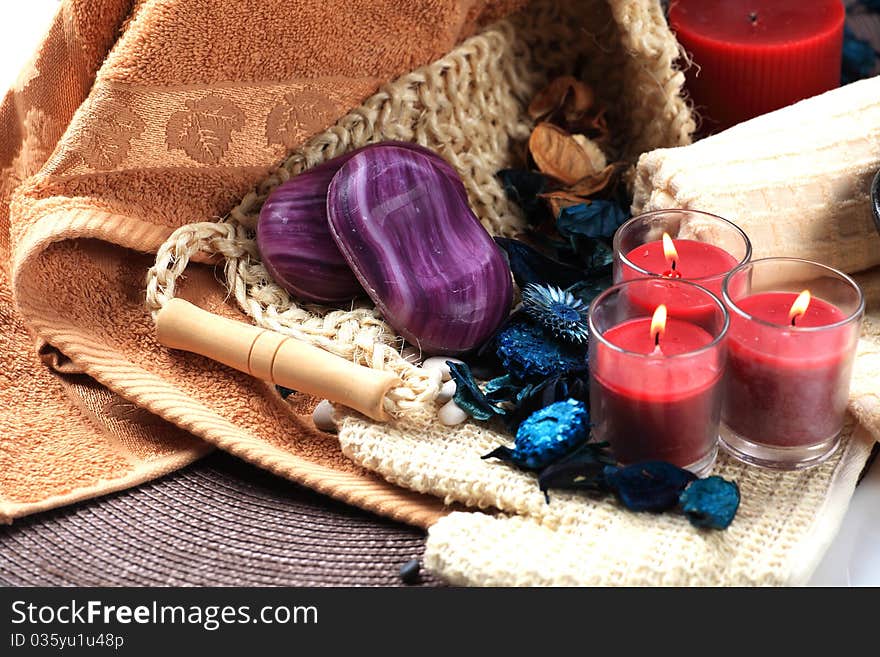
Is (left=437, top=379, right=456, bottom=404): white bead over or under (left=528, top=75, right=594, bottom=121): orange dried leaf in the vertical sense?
under

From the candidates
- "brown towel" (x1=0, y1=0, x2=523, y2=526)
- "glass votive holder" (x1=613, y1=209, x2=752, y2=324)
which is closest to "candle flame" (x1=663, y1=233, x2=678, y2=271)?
"glass votive holder" (x1=613, y1=209, x2=752, y2=324)

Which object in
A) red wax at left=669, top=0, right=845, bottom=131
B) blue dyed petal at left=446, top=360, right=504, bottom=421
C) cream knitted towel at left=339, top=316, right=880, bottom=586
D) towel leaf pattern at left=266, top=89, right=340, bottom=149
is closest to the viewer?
cream knitted towel at left=339, top=316, right=880, bottom=586

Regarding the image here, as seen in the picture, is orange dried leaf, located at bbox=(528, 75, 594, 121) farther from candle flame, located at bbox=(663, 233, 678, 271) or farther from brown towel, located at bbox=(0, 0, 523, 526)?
candle flame, located at bbox=(663, 233, 678, 271)

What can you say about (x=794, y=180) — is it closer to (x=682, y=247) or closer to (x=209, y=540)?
(x=682, y=247)

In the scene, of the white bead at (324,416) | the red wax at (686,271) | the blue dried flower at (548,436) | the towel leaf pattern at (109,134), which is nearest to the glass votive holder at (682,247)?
the red wax at (686,271)

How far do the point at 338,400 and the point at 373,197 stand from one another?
0.52 ft

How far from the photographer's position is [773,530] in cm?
64

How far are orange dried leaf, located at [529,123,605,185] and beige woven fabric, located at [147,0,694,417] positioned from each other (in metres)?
0.03

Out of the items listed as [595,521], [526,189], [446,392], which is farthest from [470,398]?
[526,189]

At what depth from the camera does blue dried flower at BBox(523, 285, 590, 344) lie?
76cm

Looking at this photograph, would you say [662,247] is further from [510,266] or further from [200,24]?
[200,24]

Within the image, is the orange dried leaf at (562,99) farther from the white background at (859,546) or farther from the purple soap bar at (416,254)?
the white background at (859,546)

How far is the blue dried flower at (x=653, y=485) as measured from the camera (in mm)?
650
